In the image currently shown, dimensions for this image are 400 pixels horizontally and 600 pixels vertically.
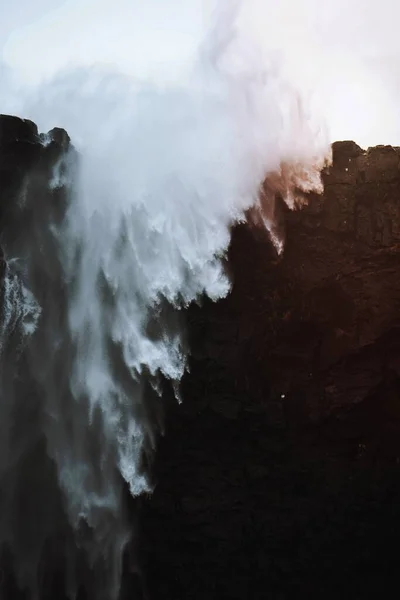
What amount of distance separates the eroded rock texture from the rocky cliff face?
4 cm

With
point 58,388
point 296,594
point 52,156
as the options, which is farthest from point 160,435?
point 52,156

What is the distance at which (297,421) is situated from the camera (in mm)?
21078

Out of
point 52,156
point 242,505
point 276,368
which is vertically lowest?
point 242,505

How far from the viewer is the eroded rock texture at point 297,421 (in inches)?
829

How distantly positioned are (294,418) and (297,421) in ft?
0.43

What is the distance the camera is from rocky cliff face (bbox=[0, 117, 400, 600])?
21062mm

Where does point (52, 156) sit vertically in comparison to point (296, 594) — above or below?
above

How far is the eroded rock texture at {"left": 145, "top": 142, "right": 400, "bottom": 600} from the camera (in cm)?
2106

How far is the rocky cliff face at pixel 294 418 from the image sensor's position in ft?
69.1

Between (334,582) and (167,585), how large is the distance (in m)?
5.26

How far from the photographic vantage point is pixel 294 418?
21094 mm

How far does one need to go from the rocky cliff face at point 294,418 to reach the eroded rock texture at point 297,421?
0.12ft

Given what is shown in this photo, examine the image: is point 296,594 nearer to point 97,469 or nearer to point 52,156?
point 97,469

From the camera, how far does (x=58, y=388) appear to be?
21.0 metres
